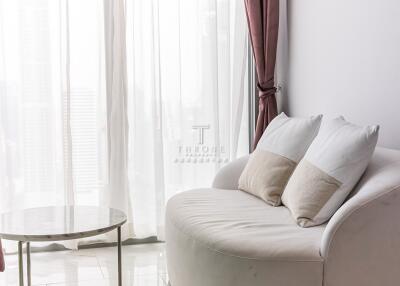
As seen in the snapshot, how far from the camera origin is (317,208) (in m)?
2.21

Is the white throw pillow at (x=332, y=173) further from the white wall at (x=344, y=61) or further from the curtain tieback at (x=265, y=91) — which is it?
the curtain tieback at (x=265, y=91)

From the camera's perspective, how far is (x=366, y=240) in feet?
6.20

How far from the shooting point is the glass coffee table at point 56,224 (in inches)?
83.6

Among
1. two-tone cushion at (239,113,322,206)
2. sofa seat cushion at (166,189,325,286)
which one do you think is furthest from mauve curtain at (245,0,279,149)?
sofa seat cushion at (166,189,325,286)

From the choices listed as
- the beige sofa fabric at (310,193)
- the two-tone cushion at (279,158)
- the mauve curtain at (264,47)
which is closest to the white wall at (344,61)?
the mauve curtain at (264,47)

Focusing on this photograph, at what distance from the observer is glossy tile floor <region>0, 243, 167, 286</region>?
291 centimetres

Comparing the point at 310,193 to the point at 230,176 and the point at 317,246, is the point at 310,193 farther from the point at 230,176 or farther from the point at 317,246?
the point at 230,176

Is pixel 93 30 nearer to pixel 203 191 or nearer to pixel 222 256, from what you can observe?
pixel 203 191

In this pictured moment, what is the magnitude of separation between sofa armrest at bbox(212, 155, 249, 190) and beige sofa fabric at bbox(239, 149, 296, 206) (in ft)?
0.65

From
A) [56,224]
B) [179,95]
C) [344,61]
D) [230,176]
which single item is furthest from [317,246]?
A: [179,95]

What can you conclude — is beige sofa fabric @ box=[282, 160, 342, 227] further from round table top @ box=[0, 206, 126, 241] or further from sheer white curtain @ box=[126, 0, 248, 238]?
sheer white curtain @ box=[126, 0, 248, 238]

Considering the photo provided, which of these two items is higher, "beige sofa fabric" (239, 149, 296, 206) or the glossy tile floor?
"beige sofa fabric" (239, 149, 296, 206)

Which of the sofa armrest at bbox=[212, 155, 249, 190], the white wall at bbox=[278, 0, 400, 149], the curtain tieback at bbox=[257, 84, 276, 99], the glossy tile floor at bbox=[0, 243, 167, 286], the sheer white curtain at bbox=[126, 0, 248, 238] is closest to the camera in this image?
the white wall at bbox=[278, 0, 400, 149]

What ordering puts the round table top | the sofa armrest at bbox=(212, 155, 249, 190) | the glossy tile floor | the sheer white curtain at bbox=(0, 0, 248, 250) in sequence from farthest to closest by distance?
the sheer white curtain at bbox=(0, 0, 248, 250) < the sofa armrest at bbox=(212, 155, 249, 190) < the glossy tile floor < the round table top
